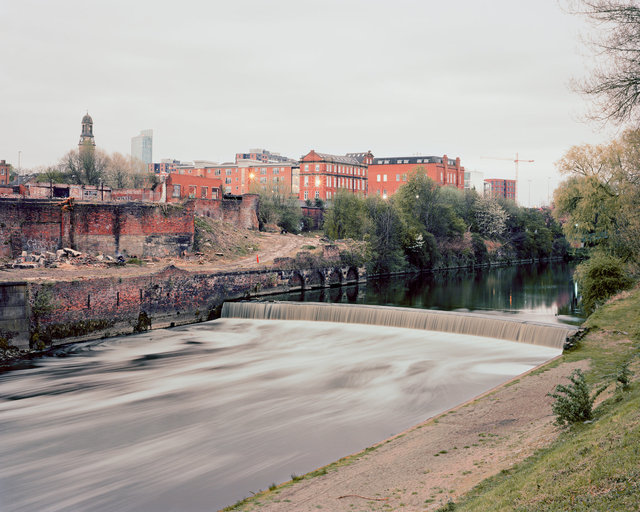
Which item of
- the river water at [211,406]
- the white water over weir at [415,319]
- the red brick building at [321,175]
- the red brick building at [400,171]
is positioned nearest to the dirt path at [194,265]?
the river water at [211,406]

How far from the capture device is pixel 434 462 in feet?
32.7

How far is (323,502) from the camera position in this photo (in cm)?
880

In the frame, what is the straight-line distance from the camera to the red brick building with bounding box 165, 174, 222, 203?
50688 millimetres

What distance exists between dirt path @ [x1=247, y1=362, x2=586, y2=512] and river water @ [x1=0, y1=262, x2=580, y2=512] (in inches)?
56.2

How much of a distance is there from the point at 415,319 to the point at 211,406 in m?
12.8

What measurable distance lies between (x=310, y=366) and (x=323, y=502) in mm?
11453

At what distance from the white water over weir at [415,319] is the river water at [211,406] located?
25.9 inches

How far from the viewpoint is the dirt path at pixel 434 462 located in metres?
8.58

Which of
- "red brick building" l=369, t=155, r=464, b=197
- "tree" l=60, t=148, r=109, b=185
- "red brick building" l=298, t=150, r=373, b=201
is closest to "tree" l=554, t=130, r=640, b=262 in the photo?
"tree" l=60, t=148, r=109, b=185

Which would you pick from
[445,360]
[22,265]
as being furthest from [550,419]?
[22,265]

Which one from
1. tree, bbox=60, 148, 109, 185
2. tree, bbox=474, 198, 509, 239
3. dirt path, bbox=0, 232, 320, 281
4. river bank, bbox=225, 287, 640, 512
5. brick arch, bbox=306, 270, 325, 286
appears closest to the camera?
river bank, bbox=225, 287, 640, 512

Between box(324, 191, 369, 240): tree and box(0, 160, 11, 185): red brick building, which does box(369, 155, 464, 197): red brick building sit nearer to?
box(324, 191, 369, 240): tree

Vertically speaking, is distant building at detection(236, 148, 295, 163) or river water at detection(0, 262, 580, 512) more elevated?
distant building at detection(236, 148, 295, 163)

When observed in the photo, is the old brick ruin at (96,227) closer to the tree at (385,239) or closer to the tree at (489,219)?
the tree at (385,239)
